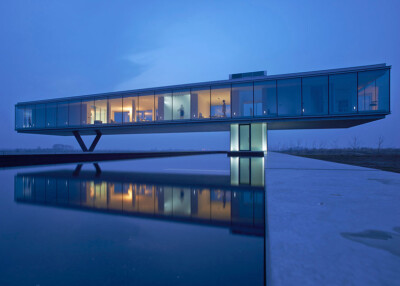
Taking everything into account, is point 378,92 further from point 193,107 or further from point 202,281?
point 202,281

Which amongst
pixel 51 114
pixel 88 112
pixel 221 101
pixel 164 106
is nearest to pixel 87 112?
pixel 88 112

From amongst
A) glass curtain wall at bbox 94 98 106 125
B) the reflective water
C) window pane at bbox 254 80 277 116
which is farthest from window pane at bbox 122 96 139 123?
A: the reflective water

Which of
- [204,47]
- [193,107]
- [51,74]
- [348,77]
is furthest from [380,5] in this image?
[51,74]

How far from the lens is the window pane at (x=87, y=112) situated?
57.6 ft

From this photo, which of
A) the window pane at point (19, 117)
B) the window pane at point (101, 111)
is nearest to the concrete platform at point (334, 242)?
the window pane at point (101, 111)

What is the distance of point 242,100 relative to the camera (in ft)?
46.5

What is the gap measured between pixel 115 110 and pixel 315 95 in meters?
16.1

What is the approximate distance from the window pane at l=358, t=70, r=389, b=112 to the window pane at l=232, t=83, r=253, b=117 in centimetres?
594

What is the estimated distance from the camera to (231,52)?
11031cm

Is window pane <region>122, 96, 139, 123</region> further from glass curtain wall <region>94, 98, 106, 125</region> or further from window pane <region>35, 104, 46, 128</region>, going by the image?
window pane <region>35, 104, 46, 128</region>

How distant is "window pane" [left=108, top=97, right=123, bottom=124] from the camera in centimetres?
1716

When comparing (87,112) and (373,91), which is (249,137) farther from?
(87,112)

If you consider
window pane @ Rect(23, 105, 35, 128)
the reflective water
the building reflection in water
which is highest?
window pane @ Rect(23, 105, 35, 128)

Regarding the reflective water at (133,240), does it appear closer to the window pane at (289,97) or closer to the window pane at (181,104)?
the window pane at (289,97)
